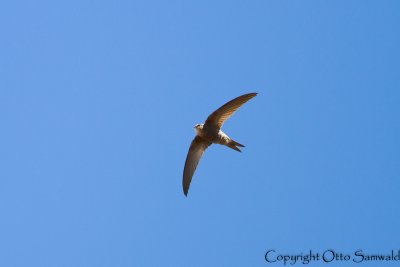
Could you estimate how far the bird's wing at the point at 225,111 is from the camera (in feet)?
30.3

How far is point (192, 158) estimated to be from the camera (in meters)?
10.2

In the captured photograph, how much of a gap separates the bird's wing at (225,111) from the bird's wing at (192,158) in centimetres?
66

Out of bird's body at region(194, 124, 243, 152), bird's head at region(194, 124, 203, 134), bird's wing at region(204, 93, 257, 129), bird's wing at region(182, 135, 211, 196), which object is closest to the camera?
bird's wing at region(204, 93, 257, 129)

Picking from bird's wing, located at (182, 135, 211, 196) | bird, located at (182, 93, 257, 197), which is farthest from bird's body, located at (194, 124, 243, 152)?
bird's wing, located at (182, 135, 211, 196)

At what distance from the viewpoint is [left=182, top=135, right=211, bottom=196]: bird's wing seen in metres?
10.1

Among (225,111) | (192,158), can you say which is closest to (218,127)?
(225,111)

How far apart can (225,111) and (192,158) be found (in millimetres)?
1275

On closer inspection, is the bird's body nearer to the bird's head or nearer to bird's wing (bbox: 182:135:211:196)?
the bird's head

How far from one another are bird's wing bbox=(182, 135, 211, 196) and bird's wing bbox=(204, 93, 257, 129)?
26.1 inches

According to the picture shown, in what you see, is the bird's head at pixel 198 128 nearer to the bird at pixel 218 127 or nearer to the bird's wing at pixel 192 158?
the bird at pixel 218 127

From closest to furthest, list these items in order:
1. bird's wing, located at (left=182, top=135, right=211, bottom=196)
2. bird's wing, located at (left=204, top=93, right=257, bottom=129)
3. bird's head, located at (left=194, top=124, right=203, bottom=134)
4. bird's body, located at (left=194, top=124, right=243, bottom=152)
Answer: bird's wing, located at (left=204, top=93, right=257, bottom=129) < bird's body, located at (left=194, top=124, right=243, bottom=152) < bird's head, located at (left=194, top=124, right=203, bottom=134) < bird's wing, located at (left=182, top=135, right=211, bottom=196)

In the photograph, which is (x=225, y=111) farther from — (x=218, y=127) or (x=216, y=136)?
(x=216, y=136)

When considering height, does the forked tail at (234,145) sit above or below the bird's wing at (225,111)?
below

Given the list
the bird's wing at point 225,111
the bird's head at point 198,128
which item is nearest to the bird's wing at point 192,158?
the bird's head at point 198,128
